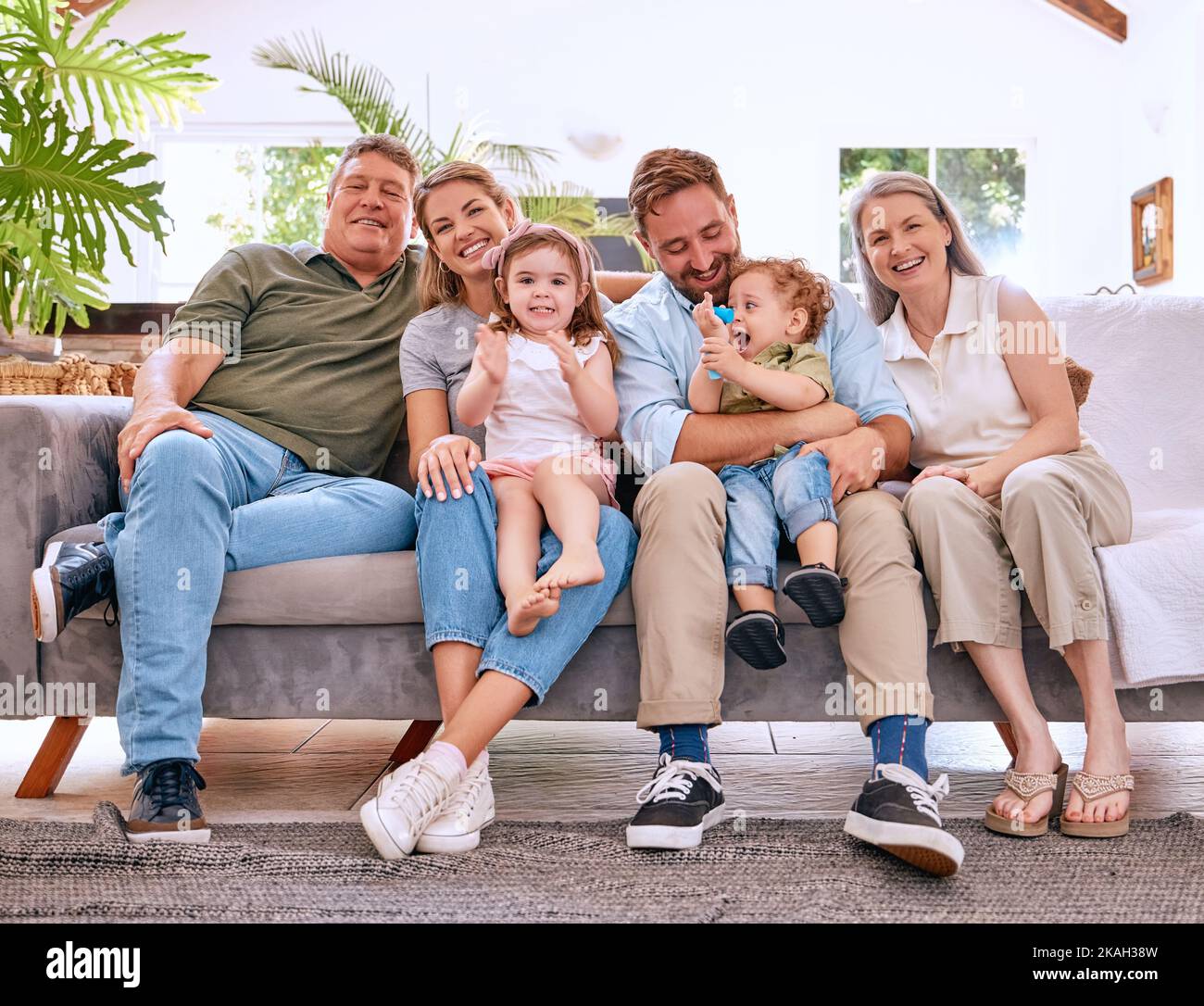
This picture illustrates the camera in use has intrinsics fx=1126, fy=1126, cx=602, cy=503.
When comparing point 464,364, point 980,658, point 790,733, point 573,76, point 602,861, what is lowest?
point 790,733

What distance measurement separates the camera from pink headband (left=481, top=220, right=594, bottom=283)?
1.80 m

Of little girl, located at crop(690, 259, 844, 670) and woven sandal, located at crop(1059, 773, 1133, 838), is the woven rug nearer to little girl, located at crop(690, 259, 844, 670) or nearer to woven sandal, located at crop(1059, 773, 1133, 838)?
woven sandal, located at crop(1059, 773, 1133, 838)

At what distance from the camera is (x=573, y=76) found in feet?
21.2

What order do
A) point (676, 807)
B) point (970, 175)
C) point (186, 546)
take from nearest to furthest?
point (676, 807)
point (186, 546)
point (970, 175)

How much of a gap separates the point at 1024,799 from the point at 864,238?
0.94 metres

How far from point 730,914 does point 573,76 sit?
5996 millimetres

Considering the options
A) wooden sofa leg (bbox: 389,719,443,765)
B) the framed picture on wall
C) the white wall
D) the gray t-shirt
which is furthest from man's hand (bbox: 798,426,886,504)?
the white wall

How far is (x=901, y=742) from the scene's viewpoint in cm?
141

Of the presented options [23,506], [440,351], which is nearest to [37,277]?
[23,506]

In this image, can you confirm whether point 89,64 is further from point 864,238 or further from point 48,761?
point 864,238

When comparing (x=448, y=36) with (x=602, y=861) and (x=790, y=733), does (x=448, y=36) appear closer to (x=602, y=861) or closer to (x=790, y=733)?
(x=790, y=733)
